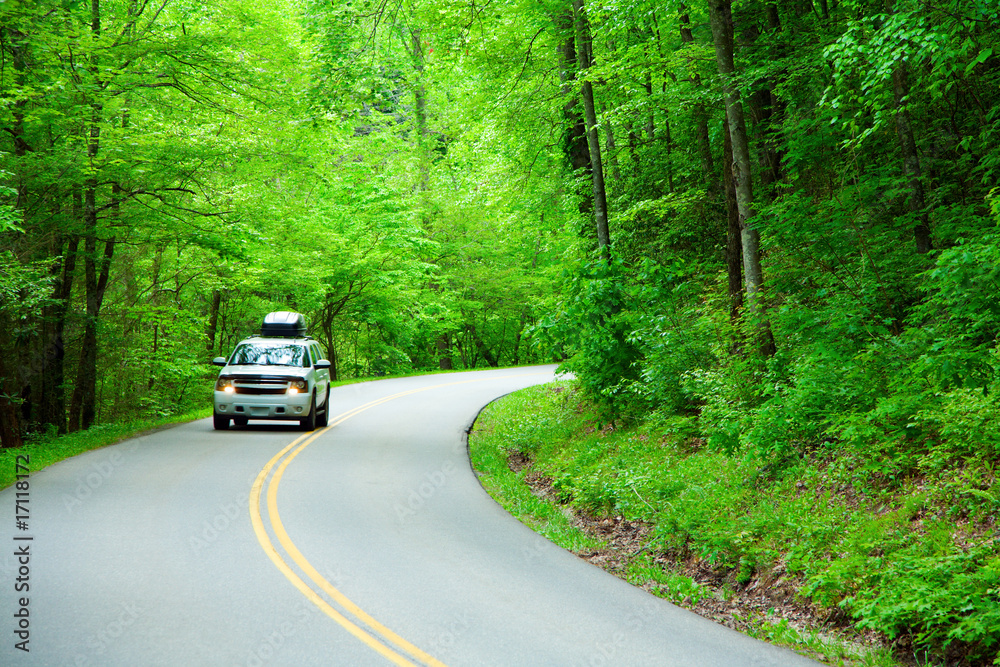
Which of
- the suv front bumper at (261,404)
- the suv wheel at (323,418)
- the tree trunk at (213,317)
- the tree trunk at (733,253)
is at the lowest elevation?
the suv wheel at (323,418)

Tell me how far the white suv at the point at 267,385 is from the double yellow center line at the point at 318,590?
14.5 feet

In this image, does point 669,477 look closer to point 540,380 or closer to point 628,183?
point 628,183

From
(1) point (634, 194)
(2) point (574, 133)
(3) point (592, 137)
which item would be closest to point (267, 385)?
(3) point (592, 137)

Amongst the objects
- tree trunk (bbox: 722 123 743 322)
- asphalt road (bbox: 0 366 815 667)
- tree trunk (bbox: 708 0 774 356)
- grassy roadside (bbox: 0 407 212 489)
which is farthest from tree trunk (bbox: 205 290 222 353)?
tree trunk (bbox: 708 0 774 356)

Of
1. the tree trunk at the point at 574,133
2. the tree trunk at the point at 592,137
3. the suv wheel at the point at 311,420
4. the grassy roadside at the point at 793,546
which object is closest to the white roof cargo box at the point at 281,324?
the suv wheel at the point at 311,420

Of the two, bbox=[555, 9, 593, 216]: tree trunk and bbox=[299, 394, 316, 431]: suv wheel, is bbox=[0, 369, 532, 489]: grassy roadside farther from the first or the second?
bbox=[555, 9, 593, 216]: tree trunk

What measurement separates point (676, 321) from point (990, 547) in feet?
25.9

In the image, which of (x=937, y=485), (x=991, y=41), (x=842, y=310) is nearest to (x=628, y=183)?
(x=842, y=310)

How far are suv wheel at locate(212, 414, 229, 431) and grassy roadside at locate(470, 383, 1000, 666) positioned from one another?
296 inches

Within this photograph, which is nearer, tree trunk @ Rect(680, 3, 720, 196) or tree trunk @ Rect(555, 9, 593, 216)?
tree trunk @ Rect(680, 3, 720, 196)

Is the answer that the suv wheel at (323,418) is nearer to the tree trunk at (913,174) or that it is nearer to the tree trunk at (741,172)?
the tree trunk at (741,172)

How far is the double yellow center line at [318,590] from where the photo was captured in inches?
217

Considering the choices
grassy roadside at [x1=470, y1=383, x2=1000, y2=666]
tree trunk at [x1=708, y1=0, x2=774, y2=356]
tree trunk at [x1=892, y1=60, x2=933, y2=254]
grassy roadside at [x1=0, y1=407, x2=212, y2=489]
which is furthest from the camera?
grassy roadside at [x1=0, y1=407, x2=212, y2=489]

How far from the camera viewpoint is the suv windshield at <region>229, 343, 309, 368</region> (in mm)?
16750
